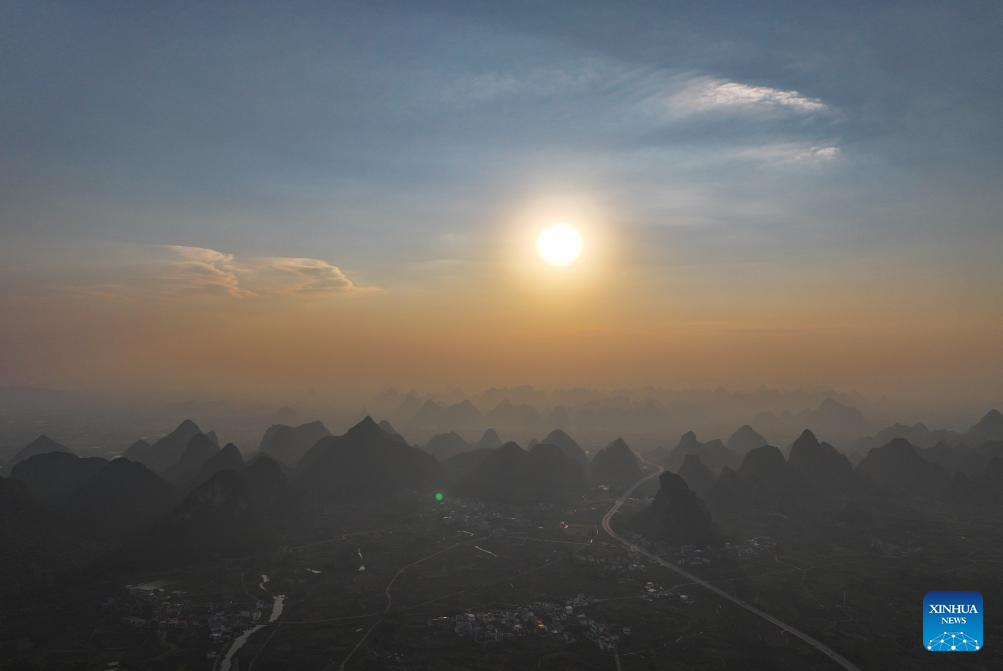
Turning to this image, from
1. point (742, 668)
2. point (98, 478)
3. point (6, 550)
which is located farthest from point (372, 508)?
point (742, 668)

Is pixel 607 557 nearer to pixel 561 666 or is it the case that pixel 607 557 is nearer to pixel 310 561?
pixel 561 666

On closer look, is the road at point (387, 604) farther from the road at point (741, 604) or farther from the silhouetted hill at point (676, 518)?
the silhouetted hill at point (676, 518)

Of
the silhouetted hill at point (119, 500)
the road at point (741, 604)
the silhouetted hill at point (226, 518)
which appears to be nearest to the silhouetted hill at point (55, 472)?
the silhouetted hill at point (119, 500)

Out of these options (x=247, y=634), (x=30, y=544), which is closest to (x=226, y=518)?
(x=30, y=544)

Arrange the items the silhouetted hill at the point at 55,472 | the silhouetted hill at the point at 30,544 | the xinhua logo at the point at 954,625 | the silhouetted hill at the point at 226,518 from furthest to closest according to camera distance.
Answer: the silhouetted hill at the point at 55,472, the silhouetted hill at the point at 226,518, the silhouetted hill at the point at 30,544, the xinhua logo at the point at 954,625

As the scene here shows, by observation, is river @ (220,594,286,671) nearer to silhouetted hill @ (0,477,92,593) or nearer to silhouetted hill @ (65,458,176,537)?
silhouetted hill @ (0,477,92,593)

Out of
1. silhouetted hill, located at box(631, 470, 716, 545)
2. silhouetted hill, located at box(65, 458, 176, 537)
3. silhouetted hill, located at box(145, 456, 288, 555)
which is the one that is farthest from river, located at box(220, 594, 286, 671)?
silhouetted hill, located at box(631, 470, 716, 545)
